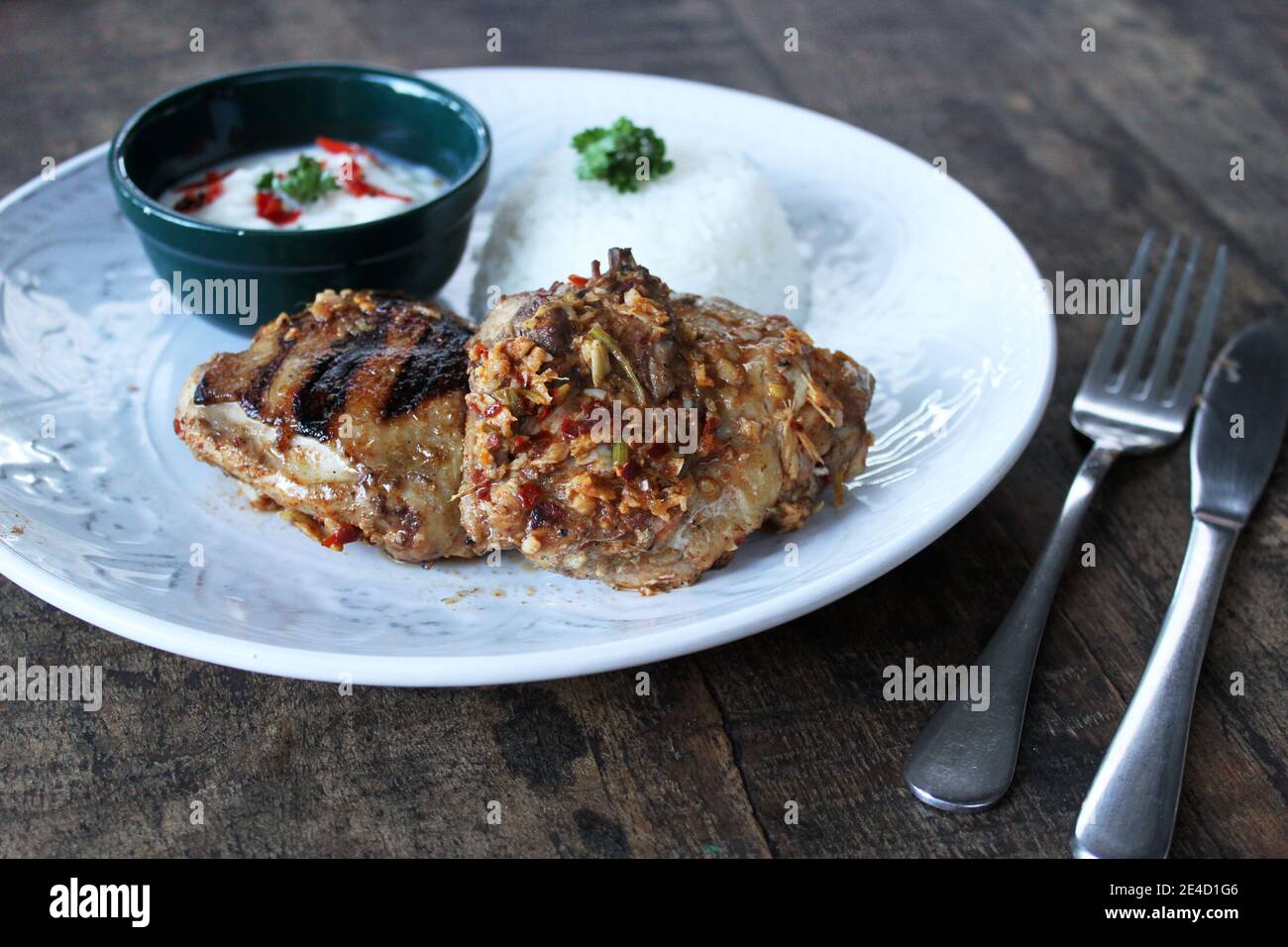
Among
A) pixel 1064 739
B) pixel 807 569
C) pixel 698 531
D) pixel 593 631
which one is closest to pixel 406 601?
pixel 593 631

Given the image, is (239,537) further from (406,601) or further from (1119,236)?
(1119,236)

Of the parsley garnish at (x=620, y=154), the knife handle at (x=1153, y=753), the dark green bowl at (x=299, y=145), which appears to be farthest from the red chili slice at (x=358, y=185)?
the knife handle at (x=1153, y=753)

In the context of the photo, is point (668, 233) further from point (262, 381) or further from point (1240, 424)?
point (1240, 424)

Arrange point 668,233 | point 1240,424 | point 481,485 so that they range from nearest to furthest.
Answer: point 481,485 < point 1240,424 < point 668,233

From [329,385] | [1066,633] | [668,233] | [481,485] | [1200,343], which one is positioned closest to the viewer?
[481,485]

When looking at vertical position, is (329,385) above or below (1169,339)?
above

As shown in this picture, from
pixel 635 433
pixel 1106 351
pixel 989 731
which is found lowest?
pixel 989 731

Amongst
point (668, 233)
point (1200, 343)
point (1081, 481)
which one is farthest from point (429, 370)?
point (1200, 343)
